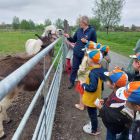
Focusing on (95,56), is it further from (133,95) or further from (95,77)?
(133,95)

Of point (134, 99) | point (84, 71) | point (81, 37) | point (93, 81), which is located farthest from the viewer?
point (81, 37)

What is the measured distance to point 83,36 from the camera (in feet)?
21.2

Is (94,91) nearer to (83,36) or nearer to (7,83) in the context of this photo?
(83,36)

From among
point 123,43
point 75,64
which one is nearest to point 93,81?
point 75,64

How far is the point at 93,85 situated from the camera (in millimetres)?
4219

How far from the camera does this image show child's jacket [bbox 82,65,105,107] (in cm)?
421

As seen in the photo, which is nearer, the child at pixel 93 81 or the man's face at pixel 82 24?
the child at pixel 93 81

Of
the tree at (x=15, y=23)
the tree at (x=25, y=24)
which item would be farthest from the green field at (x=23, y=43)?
the tree at (x=15, y=23)

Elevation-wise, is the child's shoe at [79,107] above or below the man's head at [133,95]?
below

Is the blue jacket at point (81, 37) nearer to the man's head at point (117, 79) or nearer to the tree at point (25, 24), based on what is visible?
the man's head at point (117, 79)

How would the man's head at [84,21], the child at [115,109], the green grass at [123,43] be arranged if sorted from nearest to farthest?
the child at [115,109] → the man's head at [84,21] → the green grass at [123,43]

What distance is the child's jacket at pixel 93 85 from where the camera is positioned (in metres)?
Result: 4.21

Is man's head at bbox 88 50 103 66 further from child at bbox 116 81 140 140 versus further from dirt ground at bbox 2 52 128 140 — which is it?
child at bbox 116 81 140 140

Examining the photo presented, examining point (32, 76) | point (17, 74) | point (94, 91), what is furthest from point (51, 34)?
point (17, 74)
